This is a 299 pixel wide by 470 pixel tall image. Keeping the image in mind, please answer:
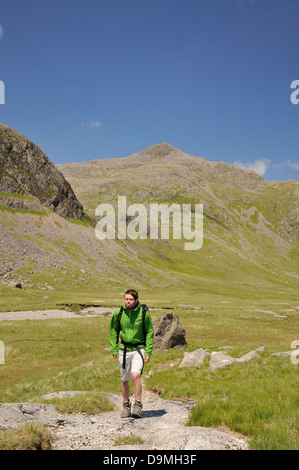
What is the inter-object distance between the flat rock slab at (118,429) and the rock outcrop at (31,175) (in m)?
154

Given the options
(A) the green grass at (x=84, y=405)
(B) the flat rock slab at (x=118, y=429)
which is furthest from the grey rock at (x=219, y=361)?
(A) the green grass at (x=84, y=405)

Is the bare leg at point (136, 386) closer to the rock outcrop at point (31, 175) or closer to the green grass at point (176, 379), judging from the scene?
the green grass at point (176, 379)

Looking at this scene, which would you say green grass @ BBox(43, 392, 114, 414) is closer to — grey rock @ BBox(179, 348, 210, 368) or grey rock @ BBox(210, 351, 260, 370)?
grey rock @ BBox(210, 351, 260, 370)

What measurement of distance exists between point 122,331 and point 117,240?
16783cm

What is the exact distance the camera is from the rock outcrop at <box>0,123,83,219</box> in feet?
510

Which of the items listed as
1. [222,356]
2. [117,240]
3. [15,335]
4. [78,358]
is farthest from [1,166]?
[222,356]

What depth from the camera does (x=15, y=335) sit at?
35.5 metres

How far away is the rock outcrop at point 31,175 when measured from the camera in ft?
510

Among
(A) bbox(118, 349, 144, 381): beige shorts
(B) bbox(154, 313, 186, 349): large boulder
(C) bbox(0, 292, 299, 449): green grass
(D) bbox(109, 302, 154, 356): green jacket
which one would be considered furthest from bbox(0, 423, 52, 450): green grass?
(B) bbox(154, 313, 186, 349): large boulder

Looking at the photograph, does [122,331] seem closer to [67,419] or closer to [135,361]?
[135,361]

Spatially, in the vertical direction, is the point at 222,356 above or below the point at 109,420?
below
